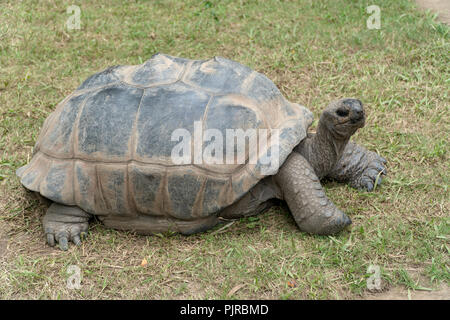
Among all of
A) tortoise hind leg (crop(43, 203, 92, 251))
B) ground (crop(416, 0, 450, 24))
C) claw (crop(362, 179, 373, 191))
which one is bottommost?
tortoise hind leg (crop(43, 203, 92, 251))

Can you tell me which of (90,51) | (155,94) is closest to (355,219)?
(155,94)

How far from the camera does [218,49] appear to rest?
6.54 meters

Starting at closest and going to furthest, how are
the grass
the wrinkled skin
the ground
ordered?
the grass, the wrinkled skin, the ground

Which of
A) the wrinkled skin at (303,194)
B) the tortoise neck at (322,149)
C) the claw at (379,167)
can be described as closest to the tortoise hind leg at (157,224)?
the wrinkled skin at (303,194)

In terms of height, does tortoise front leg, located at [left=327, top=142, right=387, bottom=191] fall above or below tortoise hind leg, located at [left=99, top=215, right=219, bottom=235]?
above

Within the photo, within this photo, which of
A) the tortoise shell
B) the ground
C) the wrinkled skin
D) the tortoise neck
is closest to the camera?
the tortoise shell

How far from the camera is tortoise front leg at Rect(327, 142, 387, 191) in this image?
14.4 feet

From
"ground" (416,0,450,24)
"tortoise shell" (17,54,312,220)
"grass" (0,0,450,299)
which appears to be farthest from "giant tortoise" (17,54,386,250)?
"ground" (416,0,450,24)

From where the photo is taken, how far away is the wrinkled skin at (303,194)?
3.83 m

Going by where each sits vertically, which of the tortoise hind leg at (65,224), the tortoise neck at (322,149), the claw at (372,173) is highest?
the tortoise neck at (322,149)

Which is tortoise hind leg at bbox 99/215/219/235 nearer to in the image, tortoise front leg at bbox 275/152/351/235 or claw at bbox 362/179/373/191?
tortoise front leg at bbox 275/152/351/235

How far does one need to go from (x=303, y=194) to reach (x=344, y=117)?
2.25 feet

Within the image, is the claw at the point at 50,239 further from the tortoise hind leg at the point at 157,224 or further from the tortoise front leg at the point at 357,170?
the tortoise front leg at the point at 357,170

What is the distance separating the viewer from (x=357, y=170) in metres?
4.43
